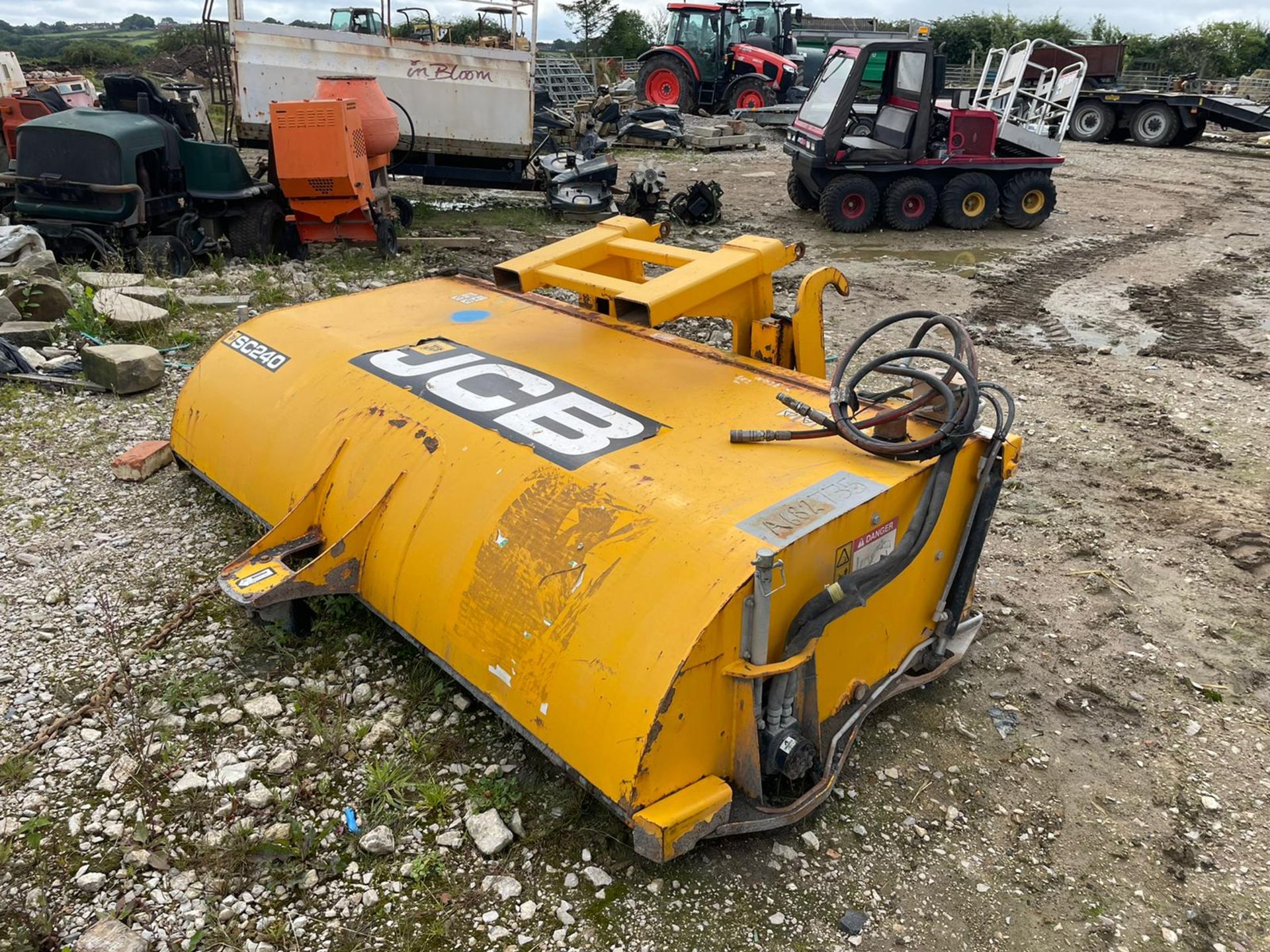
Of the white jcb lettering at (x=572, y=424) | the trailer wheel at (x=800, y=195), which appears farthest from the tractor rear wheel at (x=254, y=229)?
the trailer wheel at (x=800, y=195)

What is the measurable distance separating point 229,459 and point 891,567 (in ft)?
8.62

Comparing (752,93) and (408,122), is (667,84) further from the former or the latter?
(408,122)

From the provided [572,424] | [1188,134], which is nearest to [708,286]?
[572,424]

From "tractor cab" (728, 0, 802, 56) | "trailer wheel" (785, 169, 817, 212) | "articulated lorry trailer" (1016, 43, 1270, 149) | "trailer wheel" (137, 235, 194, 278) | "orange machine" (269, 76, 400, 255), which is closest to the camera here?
"orange machine" (269, 76, 400, 255)

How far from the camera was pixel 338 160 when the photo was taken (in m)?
7.18

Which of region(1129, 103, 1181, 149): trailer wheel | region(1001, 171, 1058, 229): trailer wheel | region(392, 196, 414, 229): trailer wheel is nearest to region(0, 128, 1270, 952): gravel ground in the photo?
region(392, 196, 414, 229): trailer wheel

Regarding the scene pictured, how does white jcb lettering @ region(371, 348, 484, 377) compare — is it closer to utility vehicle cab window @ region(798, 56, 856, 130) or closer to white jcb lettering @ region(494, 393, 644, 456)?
white jcb lettering @ region(494, 393, 644, 456)

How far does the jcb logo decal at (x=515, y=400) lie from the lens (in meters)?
2.77

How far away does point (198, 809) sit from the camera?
100 inches

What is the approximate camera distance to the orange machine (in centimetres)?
705

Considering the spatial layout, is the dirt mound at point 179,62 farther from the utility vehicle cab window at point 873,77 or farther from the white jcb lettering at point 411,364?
the white jcb lettering at point 411,364

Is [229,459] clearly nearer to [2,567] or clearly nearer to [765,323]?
[2,567]

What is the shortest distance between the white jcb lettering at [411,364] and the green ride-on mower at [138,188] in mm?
4737

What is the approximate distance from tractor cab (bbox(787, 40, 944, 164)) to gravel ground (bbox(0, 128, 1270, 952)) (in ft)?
20.0
